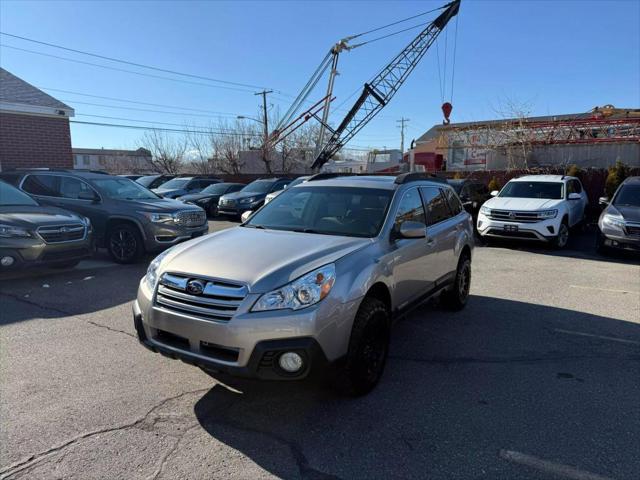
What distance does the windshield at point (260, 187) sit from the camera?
18572 millimetres

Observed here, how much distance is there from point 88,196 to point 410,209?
719 cm

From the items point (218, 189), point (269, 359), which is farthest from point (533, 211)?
point (218, 189)

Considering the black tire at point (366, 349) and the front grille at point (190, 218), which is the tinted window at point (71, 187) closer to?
the front grille at point (190, 218)

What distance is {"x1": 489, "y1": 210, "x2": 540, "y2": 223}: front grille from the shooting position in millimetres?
10758

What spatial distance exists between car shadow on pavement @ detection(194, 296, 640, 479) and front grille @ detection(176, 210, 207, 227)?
5.70 m

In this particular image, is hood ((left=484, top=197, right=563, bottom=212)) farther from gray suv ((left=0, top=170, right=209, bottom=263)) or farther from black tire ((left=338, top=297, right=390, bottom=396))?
→ black tire ((left=338, top=297, right=390, bottom=396))

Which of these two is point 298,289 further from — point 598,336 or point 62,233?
point 62,233

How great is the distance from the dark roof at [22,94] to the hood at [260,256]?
12124 mm

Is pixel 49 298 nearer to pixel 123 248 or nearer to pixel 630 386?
pixel 123 248

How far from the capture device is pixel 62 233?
719cm

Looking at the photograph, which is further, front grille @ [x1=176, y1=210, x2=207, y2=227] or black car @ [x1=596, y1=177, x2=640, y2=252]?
black car @ [x1=596, y1=177, x2=640, y2=252]

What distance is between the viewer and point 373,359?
12.0ft

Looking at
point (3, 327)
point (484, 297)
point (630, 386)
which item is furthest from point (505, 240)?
point (3, 327)

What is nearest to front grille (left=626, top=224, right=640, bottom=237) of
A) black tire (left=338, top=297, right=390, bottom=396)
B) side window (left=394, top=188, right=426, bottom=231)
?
side window (left=394, top=188, right=426, bottom=231)
